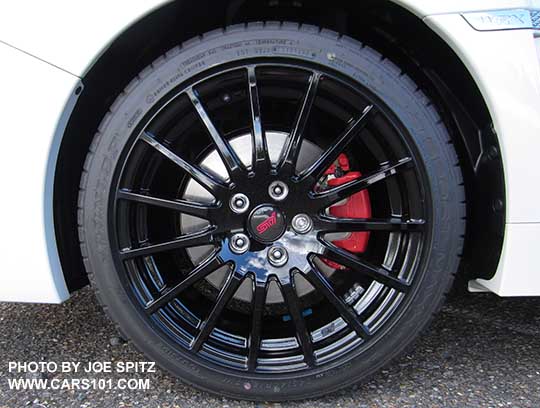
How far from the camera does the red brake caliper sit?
162 centimetres

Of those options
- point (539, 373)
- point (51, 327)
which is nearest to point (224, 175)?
point (51, 327)

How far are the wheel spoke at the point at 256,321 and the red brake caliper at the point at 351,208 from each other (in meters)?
0.26

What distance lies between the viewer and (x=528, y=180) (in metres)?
1.34

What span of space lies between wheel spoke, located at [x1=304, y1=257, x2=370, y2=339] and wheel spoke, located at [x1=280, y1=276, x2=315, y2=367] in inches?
2.5

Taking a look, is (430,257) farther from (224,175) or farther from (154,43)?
(154,43)

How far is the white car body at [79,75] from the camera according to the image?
128 centimetres

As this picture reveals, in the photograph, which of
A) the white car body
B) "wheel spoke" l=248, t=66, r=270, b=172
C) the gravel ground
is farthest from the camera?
the gravel ground

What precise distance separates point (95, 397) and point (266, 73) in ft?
3.63

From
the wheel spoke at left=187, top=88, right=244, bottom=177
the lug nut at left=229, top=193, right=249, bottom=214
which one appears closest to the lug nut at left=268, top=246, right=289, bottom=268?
the lug nut at left=229, top=193, right=249, bottom=214

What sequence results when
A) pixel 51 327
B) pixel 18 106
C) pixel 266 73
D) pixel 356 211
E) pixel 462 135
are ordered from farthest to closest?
pixel 51 327 → pixel 356 211 → pixel 462 135 → pixel 266 73 → pixel 18 106

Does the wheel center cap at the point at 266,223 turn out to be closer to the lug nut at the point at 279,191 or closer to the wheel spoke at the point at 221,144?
the lug nut at the point at 279,191

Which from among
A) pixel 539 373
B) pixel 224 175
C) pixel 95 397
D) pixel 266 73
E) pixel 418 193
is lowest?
pixel 95 397

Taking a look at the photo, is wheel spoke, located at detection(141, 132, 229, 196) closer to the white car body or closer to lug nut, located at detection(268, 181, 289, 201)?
lug nut, located at detection(268, 181, 289, 201)

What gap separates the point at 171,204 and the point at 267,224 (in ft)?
0.90
